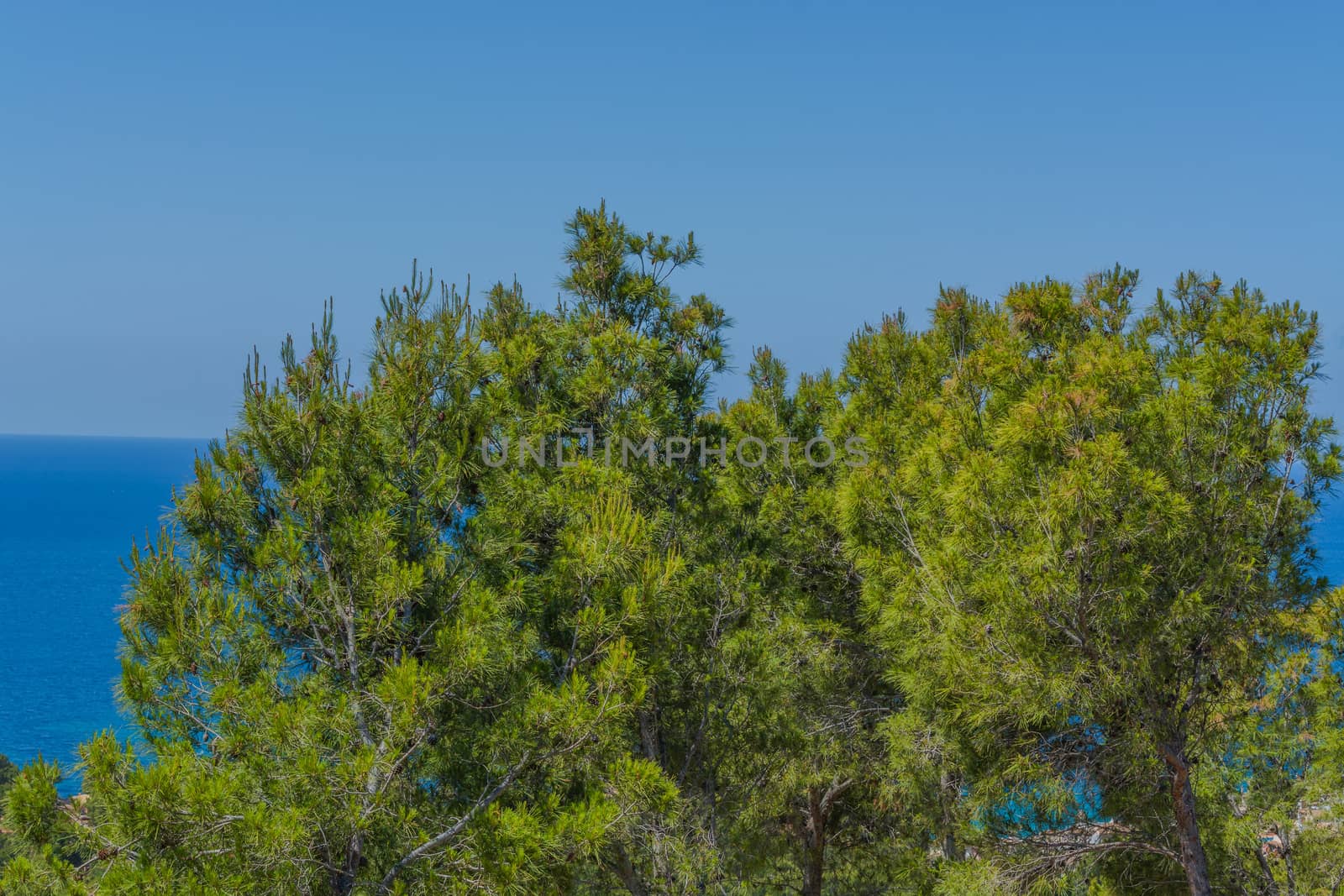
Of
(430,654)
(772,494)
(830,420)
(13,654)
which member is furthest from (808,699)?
(13,654)

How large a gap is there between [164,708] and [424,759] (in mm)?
1410

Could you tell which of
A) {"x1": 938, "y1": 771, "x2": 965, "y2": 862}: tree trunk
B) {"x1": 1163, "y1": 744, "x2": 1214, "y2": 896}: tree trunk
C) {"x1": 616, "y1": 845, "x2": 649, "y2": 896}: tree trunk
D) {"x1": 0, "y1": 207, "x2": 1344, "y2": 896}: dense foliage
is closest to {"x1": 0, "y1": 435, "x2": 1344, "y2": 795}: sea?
{"x1": 0, "y1": 207, "x2": 1344, "y2": 896}: dense foliage

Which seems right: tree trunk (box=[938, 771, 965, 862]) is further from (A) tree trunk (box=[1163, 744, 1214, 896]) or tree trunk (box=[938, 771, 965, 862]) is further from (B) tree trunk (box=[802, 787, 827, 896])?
(A) tree trunk (box=[1163, 744, 1214, 896])

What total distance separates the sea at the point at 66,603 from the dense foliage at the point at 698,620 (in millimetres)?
553

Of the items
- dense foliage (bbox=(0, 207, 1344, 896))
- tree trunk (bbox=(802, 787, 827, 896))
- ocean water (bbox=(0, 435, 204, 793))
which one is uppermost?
ocean water (bbox=(0, 435, 204, 793))

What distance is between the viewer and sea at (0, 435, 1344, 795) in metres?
41.6

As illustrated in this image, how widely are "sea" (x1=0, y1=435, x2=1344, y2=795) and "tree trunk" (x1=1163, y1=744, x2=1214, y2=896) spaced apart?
1635 millimetres

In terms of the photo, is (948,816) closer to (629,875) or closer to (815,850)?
(815,850)

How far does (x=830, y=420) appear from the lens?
31.8ft

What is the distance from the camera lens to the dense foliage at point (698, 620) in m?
4.86

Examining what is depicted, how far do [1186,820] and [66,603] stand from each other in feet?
265

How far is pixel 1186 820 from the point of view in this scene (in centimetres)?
647

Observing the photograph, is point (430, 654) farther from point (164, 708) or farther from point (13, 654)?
point (13, 654)

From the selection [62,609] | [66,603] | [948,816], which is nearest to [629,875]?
[948,816]
